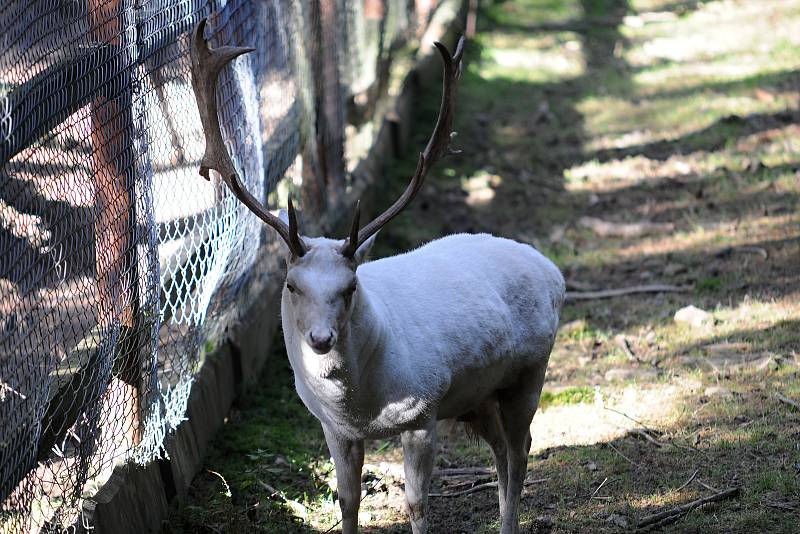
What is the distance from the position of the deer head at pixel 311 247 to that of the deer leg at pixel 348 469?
0.60 meters

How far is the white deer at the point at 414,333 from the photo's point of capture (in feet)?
12.7

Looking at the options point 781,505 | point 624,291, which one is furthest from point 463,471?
point 624,291

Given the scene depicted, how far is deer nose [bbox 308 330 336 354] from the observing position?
3602 mm

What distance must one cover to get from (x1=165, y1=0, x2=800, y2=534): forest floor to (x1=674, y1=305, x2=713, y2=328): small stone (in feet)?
0.10

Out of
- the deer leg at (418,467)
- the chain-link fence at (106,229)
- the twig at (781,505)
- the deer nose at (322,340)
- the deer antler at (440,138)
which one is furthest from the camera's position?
the twig at (781,505)

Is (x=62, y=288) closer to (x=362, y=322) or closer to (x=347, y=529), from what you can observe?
(x=362, y=322)

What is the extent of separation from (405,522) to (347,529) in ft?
1.86

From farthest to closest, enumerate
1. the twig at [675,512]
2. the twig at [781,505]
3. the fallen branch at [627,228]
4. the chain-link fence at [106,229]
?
1. the fallen branch at [627,228]
2. the twig at [675,512]
3. the twig at [781,505]
4. the chain-link fence at [106,229]

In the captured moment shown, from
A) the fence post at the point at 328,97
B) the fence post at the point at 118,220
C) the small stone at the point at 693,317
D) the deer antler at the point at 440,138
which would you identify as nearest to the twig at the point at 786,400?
the small stone at the point at 693,317

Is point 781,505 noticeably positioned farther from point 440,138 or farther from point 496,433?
point 440,138

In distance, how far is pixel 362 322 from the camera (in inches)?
155

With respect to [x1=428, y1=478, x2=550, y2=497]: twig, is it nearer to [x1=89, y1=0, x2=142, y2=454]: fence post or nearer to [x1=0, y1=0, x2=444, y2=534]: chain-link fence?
[x1=0, y1=0, x2=444, y2=534]: chain-link fence

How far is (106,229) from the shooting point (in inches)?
164

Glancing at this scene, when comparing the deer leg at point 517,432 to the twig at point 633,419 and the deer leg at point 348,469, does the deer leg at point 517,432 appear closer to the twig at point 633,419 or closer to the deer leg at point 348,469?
the deer leg at point 348,469
